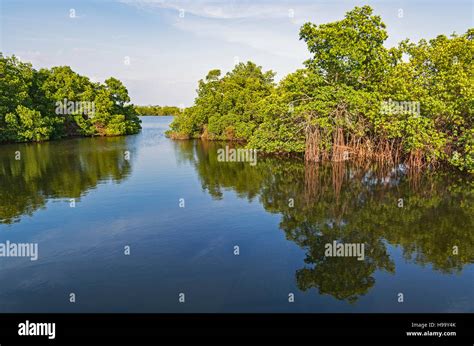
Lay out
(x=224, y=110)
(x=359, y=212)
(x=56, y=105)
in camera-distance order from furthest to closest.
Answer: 1. (x=56, y=105)
2. (x=224, y=110)
3. (x=359, y=212)

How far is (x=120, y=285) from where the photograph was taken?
13.7 metres

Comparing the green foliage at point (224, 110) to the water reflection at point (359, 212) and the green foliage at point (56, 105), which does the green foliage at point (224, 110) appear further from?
the water reflection at point (359, 212)

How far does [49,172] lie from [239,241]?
2545 cm

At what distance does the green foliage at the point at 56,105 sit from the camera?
196 ft

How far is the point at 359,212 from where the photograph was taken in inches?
879

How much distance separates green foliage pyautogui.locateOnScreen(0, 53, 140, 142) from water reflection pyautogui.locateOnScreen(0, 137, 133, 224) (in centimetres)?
643

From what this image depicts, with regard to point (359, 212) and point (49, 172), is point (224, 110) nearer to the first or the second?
point (49, 172)

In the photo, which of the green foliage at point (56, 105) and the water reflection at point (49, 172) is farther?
the green foliage at point (56, 105)

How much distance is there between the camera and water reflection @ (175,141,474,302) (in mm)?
15141

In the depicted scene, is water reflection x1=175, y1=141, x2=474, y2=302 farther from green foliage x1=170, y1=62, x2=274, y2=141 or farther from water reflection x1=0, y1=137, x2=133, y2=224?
green foliage x1=170, y1=62, x2=274, y2=141

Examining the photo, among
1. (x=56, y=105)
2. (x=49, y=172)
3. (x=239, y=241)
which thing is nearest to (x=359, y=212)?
(x=239, y=241)

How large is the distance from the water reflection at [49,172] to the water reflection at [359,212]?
9857 millimetres

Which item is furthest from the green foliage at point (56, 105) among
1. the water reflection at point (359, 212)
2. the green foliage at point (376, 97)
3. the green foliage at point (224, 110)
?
the green foliage at point (376, 97)
